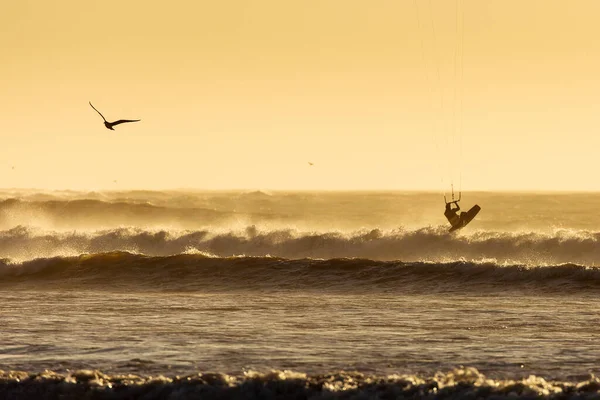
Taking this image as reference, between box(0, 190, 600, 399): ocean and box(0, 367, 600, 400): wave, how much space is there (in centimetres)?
3

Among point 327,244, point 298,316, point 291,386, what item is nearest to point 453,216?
point 327,244

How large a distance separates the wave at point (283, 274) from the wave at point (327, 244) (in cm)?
554

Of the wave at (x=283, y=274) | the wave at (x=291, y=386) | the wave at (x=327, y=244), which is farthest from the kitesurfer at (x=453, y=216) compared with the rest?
the wave at (x=291, y=386)

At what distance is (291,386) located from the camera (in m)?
15.5

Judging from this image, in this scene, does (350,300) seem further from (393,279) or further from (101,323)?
(101,323)

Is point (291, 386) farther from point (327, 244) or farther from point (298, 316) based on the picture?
point (327, 244)

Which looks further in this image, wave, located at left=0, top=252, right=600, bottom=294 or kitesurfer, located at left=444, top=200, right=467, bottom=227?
kitesurfer, located at left=444, top=200, right=467, bottom=227

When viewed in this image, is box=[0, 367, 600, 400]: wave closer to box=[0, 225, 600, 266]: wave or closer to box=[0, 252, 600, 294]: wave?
box=[0, 252, 600, 294]: wave

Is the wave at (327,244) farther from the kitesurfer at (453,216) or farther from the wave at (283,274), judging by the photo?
the wave at (283,274)

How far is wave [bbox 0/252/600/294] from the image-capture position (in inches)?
1211

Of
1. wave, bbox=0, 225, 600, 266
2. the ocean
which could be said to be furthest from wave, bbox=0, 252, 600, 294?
wave, bbox=0, 225, 600, 266

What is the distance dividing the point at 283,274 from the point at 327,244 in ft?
39.0

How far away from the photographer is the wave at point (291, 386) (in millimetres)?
15102

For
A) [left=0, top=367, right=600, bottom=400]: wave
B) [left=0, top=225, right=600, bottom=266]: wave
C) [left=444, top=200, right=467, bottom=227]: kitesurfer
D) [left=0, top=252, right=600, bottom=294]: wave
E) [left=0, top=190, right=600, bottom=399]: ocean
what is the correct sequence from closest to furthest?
[left=0, top=367, right=600, bottom=400]: wave < [left=0, top=190, right=600, bottom=399]: ocean < [left=0, top=252, right=600, bottom=294]: wave < [left=444, top=200, right=467, bottom=227]: kitesurfer < [left=0, top=225, right=600, bottom=266]: wave
